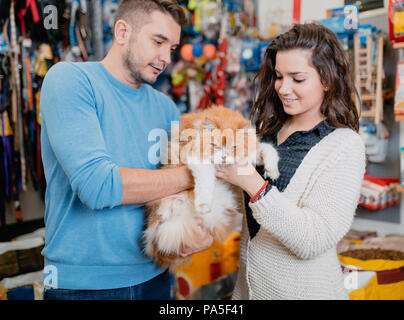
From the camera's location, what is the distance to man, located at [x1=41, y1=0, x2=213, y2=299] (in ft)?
3.28

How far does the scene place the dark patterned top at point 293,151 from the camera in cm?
122

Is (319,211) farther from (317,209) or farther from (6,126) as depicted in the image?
(6,126)

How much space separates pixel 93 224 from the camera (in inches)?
44.9

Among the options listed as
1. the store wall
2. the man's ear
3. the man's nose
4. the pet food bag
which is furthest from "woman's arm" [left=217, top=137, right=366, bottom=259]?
the store wall

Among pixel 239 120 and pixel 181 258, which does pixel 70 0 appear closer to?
pixel 239 120

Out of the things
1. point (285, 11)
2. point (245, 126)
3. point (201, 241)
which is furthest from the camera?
point (285, 11)

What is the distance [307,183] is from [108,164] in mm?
716

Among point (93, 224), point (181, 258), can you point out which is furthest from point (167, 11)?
point (181, 258)

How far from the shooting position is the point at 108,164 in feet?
3.31

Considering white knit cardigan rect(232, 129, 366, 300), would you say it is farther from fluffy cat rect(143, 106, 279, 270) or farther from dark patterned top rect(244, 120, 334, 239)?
fluffy cat rect(143, 106, 279, 270)

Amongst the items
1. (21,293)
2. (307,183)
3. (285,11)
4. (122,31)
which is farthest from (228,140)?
(285,11)

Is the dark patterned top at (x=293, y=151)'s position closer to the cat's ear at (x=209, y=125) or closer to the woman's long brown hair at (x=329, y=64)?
the woman's long brown hair at (x=329, y=64)

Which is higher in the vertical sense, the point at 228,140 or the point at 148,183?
the point at 228,140

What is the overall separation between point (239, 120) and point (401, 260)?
1.49m
